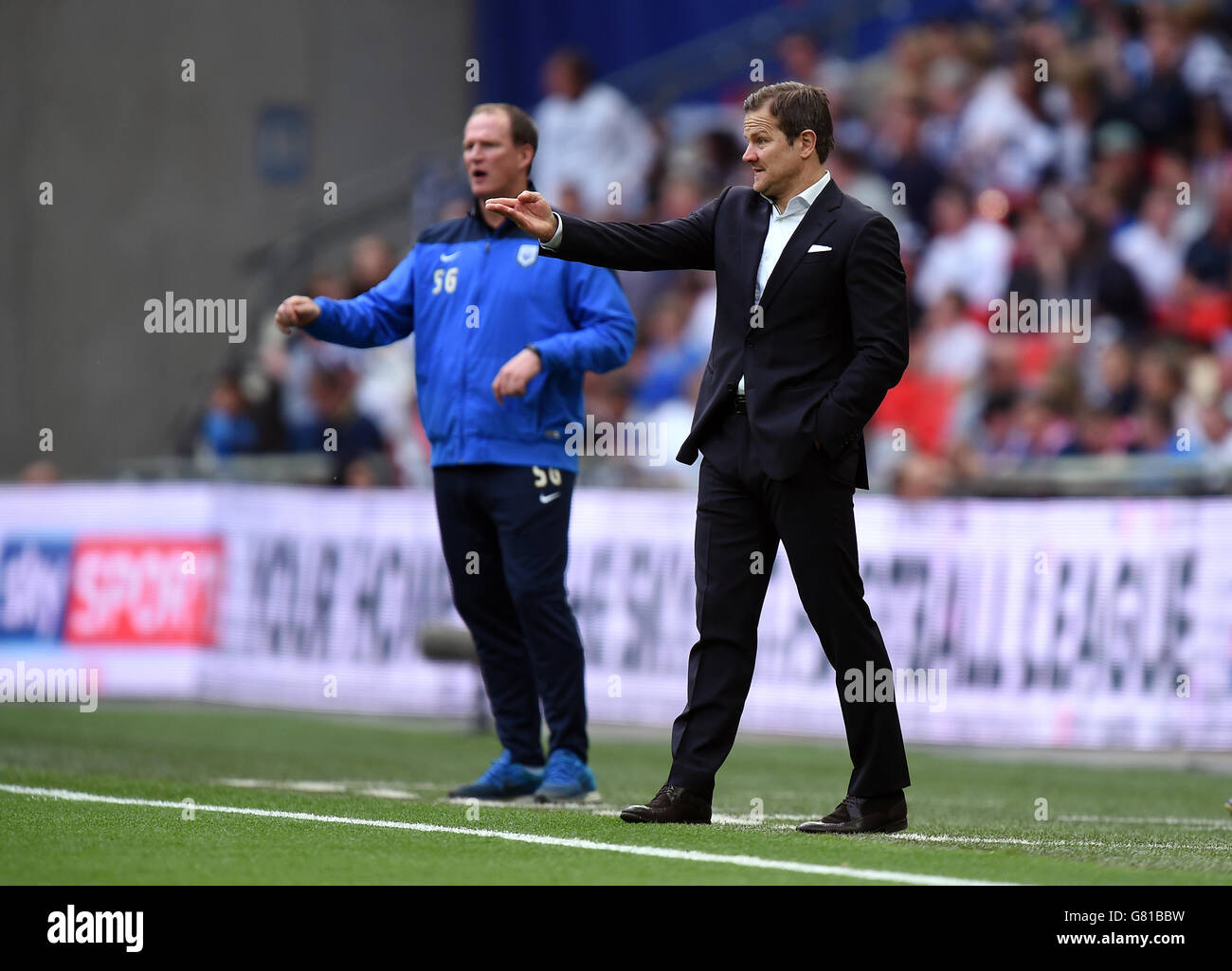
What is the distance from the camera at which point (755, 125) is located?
686 cm

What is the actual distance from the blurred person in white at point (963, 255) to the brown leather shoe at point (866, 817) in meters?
9.01

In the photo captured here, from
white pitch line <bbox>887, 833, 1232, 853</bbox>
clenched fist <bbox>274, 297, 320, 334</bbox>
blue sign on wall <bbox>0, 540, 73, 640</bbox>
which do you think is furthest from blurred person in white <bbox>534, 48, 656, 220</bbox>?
white pitch line <bbox>887, 833, 1232, 853</bbox>

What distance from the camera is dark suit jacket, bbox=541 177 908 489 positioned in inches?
262

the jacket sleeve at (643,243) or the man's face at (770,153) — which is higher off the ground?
the man's face at (770,153)

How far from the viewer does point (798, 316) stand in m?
6.80

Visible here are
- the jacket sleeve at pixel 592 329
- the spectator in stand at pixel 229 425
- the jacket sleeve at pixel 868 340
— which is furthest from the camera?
the spectator in stand at pixel 229 425

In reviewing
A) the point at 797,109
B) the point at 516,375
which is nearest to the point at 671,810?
the point at 516,375

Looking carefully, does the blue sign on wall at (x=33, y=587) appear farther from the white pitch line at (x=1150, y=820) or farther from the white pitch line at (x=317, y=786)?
the white pitch line at (x=1150, y=820)

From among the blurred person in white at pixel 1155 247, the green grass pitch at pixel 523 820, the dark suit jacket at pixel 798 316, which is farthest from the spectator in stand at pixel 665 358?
the dark suit jacket at pixel 798 316

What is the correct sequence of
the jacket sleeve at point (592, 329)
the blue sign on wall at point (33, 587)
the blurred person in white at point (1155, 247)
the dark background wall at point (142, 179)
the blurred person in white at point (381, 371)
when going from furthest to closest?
the dark background wall at point (142, 179)
the blurred person in white at point (381, 371)
the blurred person in white at point (1155, 247)
the blue sign on wall at point (33, 587)
the jacket sleeve at point (592, 329)

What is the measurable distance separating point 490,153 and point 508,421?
1.10m

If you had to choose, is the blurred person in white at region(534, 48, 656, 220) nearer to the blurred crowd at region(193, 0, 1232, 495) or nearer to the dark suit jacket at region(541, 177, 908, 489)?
the blurred crowd at region(193, 0, 1232, 495)

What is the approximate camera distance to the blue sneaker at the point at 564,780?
812 cm

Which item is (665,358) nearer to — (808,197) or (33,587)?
(33,587)
